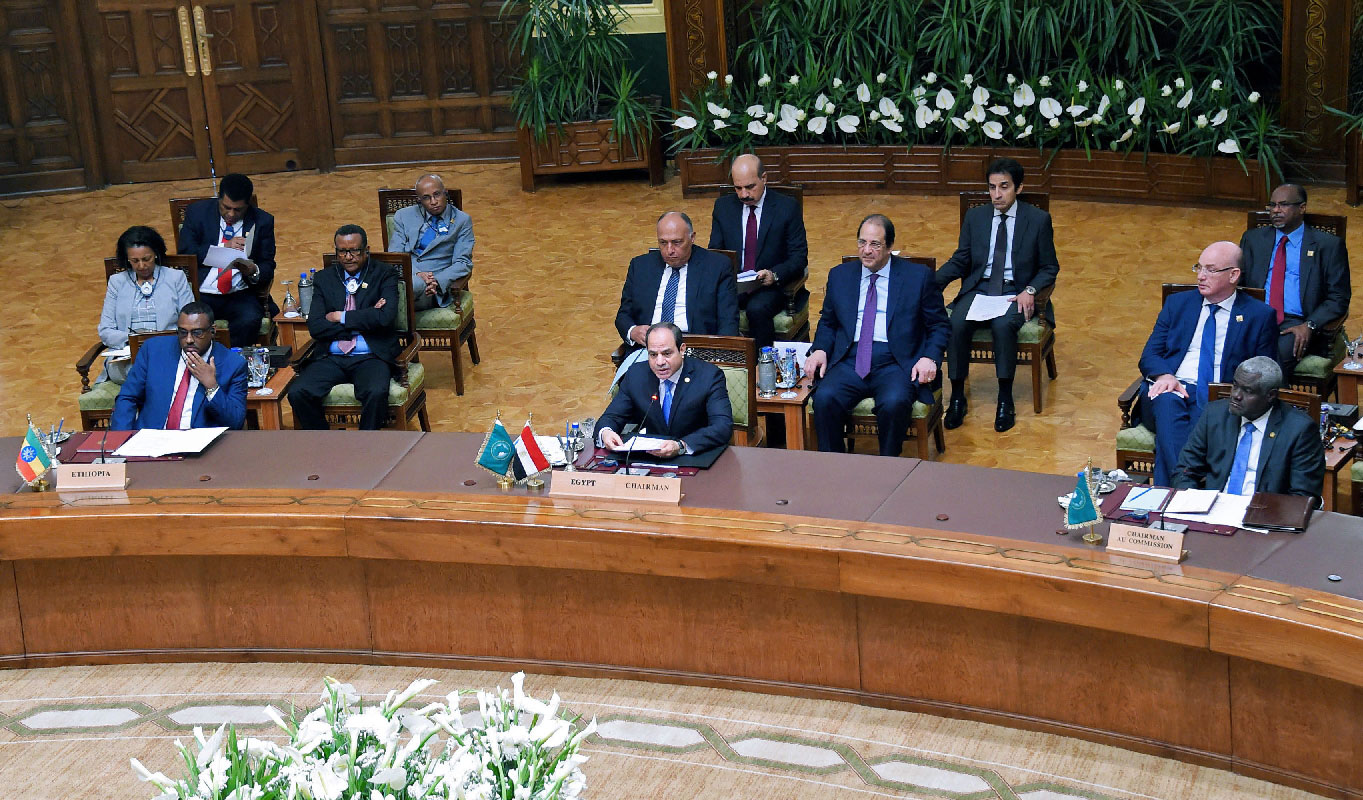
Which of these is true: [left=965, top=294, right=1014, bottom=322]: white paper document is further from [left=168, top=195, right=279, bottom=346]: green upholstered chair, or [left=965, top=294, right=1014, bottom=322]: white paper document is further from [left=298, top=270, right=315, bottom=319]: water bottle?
[left=168, top=195, right=279, bottom=346]: green upholstered chair

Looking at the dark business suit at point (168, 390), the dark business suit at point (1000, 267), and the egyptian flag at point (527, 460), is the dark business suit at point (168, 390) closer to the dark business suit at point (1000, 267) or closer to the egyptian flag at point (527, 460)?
the egyptian flag at point (527, 460)

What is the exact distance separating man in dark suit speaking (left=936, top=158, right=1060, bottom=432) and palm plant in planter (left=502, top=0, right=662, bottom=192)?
4915mm

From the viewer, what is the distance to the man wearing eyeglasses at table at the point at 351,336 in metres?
7.54

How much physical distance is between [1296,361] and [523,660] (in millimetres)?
3792

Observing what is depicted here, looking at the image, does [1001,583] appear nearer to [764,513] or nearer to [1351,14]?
[764,513]

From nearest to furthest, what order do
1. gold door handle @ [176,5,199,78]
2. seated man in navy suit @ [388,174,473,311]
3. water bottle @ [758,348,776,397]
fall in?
1. water bottle @ [758,348,776,397]
2. seated man in navy suit @ [388,174,473,311]
3. gold door handle @ [176,5,199,78]

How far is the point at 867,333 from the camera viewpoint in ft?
23.9

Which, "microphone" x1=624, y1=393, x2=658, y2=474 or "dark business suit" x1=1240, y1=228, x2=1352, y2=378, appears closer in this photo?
"microphone" x1=624, y1=393, x2=658, y2=474

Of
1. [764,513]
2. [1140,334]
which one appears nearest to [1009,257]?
[1140,334]

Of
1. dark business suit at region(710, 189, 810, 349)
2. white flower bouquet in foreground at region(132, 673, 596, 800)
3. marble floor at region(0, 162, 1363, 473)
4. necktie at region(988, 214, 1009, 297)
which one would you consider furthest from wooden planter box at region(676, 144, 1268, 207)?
white flower bouquet in foreground at region(132, 673, 596, 800)

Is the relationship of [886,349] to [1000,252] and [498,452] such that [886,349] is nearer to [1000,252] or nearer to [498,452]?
[1000,252]

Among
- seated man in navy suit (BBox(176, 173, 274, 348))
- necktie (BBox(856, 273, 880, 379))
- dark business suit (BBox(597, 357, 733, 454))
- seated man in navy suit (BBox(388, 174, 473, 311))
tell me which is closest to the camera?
dark business suit (BBox(597, 357, 733, 454))

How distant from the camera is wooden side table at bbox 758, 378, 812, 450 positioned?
6930 mm

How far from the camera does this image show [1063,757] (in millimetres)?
4930
